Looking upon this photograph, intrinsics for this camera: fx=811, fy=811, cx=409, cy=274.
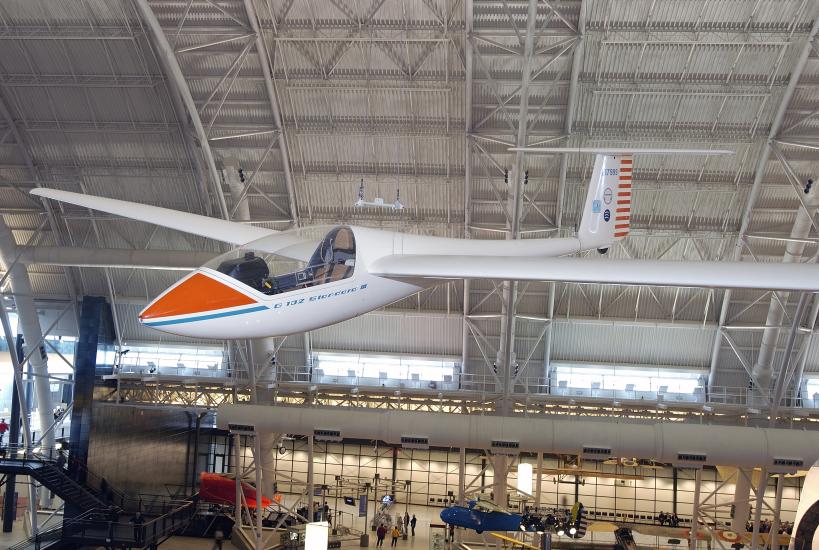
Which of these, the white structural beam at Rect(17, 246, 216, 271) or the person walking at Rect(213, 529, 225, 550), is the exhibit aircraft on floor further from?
the person walking at Rect(213, 529, 225, 550)

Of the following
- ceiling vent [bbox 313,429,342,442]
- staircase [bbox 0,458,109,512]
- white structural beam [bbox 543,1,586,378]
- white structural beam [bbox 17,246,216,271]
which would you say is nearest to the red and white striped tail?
white structural beam [bbox 543,1,586,378]

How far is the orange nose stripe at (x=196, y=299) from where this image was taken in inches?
556

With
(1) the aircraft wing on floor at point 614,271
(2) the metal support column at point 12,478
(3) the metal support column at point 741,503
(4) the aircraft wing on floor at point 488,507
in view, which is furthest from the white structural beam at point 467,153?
(2) the metal support column at point 12,478

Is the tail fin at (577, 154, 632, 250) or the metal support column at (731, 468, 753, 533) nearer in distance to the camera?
the tail fin at (577, 154, 632, 250)

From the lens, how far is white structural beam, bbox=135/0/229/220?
95.0 ft

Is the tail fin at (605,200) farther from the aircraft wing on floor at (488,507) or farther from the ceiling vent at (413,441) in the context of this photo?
the aircraft wing on floor at (488,507)

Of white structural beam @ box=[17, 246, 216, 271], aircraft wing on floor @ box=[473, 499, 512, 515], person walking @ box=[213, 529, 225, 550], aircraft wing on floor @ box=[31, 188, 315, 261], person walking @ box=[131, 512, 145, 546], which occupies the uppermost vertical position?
white structural beam @ box=[17, 246, 216, 271]

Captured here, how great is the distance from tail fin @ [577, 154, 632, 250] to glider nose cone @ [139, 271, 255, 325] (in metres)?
11.5

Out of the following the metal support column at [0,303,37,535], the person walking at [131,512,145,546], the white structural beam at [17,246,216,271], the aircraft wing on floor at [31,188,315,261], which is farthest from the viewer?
the metal support column at [0,303,37,535]

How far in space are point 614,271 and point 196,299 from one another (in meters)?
7.54

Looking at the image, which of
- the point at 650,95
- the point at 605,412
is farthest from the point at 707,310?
the point at 650,95

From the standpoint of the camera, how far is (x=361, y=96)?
32406 millimetres

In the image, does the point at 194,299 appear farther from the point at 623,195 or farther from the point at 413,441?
the point at 413,441

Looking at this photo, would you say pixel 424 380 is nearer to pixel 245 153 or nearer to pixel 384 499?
pixel 384 499
